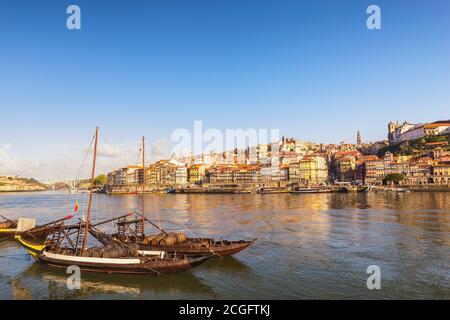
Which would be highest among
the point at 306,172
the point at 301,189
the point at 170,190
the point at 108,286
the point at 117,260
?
the point at 306,172

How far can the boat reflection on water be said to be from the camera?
615 inches

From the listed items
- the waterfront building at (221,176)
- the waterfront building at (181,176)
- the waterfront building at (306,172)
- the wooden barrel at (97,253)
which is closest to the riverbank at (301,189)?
the waterfront building at (221,176)

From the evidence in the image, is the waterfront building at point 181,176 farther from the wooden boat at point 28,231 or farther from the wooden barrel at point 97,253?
the wooden barrel at point 97,253

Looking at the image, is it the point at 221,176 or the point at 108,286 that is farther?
the point at 221,176

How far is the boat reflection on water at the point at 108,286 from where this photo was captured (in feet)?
51.3

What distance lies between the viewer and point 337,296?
14711 mm

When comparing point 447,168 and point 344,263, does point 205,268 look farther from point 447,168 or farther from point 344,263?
point 447,168

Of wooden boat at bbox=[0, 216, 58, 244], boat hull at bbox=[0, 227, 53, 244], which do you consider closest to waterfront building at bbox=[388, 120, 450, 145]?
boat hull at bbox=[0, 227, 53, 244]

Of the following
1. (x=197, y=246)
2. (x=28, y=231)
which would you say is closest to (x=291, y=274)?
(x=197, y=246)

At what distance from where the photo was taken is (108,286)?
1655 centimetres

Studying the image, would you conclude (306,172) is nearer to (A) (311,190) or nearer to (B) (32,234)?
(A) (311,190)
